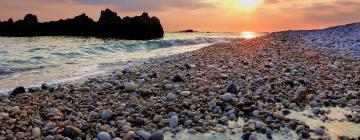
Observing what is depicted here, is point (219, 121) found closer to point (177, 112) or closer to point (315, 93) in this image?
point (177, 112)

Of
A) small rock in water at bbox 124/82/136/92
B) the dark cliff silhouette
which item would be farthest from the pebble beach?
the dark cliff silhouette

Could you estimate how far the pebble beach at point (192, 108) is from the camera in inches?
229

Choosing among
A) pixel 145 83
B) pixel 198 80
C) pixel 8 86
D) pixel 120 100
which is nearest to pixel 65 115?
pixel 120 100

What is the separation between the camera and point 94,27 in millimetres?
61969

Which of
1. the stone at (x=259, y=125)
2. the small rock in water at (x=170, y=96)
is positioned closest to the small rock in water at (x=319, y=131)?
the stone at (x=259, y=125)

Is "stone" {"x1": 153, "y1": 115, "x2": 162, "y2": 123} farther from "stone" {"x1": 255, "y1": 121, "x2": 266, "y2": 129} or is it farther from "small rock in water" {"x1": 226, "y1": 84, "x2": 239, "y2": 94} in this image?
"small rock in water" {"x1": 226, "y1": 84, "x2": 239, "y2": 94}

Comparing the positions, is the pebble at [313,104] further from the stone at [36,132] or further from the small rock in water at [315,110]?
the stone at [36,132]

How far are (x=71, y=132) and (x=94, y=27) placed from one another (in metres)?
57.5

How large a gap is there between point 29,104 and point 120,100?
1.44 meters

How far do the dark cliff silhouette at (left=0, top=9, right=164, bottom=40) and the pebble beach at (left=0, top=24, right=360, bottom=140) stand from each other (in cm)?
4646

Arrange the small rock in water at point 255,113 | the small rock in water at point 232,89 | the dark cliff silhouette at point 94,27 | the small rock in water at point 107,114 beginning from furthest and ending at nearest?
the dark cliff silhouette at point 94,27 → the small rock in water at point 232,89 → the small rock in water at point 255,113 → the small rock in water at point 107,114

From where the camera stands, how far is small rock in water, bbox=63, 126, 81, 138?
560cm

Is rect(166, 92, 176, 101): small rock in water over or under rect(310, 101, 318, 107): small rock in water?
over

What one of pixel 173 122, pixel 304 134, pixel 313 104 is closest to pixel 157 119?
pixel 173 122
